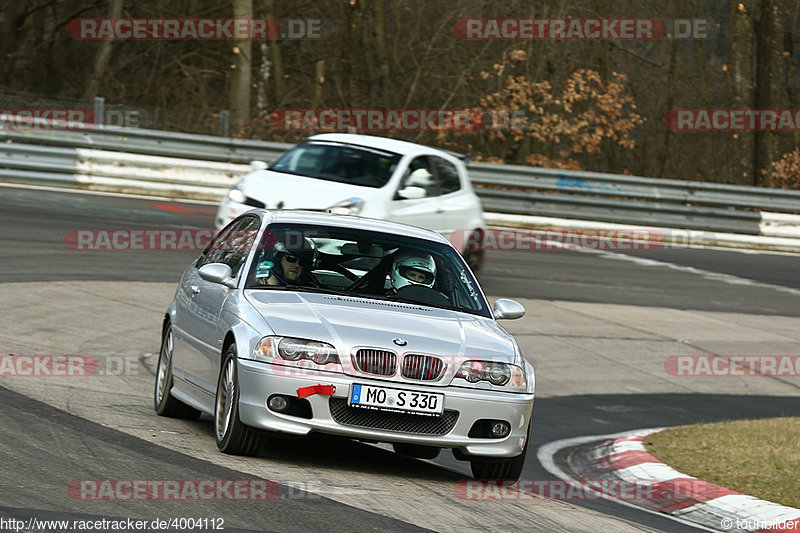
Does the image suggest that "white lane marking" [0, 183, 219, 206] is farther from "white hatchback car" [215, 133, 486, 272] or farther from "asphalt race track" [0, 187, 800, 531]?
"white hatchback car" [215, 133, 486, 272]

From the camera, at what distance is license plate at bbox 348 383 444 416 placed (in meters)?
7.07

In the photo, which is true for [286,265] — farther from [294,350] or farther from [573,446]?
[573,446]

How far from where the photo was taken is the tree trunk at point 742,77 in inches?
1258

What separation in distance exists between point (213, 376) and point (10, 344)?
4.10 metres

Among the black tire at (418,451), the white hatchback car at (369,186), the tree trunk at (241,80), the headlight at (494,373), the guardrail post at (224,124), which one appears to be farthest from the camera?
the tree trunk at (241,80)

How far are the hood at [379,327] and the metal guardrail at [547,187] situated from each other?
1533cm

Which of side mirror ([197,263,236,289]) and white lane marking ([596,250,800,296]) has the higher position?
side mirror ([197,263,236,289])

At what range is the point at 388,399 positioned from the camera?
23.2ft

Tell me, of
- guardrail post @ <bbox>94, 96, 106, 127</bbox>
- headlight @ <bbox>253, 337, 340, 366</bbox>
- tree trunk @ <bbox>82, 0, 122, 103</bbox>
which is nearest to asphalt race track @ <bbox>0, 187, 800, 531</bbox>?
headlight @ <bbox>253, 337, 340, 366</bbox>

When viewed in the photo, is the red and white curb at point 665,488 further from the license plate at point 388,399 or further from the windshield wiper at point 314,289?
the windshield wiper at point 314,289

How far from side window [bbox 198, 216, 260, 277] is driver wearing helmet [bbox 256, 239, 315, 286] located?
0.21 metres

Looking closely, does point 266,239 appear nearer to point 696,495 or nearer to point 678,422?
point 696,495

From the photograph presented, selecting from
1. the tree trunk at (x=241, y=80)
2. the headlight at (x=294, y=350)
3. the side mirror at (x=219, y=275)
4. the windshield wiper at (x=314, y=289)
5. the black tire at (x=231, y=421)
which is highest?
the tree trunk at (x=241, y=80)

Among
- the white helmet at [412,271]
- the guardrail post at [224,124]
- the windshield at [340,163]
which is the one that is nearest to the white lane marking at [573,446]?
the white helmet at [412,271]
